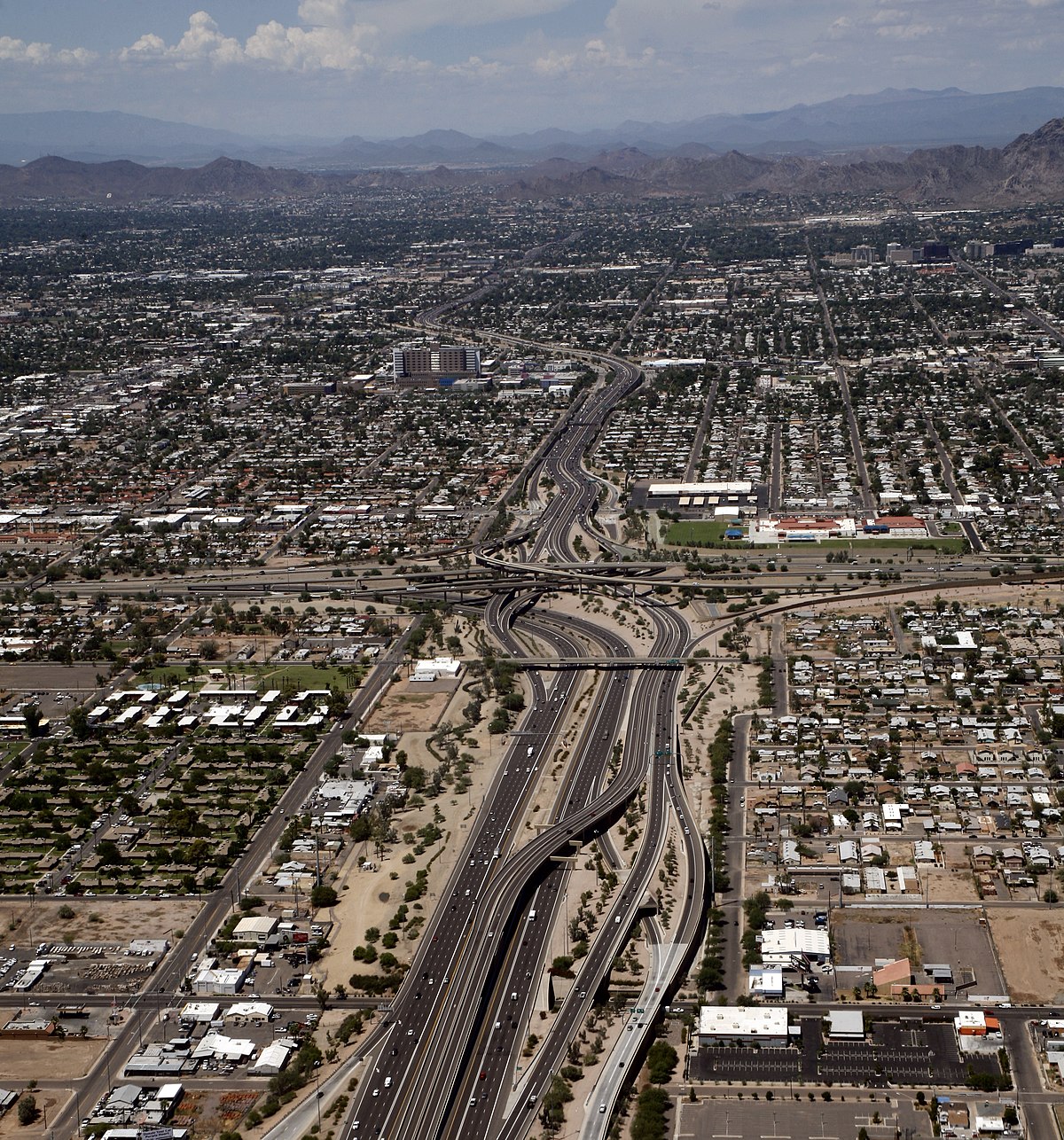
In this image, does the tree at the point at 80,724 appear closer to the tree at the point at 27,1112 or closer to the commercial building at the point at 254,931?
the commercial building at the point at 254,931

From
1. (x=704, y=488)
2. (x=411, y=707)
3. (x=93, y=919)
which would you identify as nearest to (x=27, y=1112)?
(x=93, y=919)

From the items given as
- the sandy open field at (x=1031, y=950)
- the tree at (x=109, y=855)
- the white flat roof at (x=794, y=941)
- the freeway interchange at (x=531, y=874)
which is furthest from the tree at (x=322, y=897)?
the sandy open field at (x=1031, y=950)

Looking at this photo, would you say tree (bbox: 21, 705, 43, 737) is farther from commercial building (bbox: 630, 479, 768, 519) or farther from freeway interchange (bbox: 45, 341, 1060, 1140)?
commercial building (bbox: 630, 479, 768, 519)

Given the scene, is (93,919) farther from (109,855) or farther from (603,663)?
(603,663)

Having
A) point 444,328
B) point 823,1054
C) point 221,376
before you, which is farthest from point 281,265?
point 823,1054

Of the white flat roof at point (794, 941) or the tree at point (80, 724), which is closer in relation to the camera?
the white flat roof at point (794, 941)

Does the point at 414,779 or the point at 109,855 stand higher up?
the point at 414,779
